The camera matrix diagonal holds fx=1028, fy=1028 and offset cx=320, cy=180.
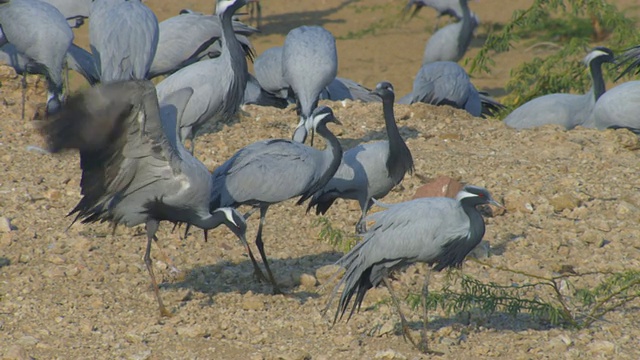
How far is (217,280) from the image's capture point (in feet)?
24.3

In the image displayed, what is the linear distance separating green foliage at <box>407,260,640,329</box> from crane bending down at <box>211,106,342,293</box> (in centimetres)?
119

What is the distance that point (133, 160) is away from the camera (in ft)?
21.4

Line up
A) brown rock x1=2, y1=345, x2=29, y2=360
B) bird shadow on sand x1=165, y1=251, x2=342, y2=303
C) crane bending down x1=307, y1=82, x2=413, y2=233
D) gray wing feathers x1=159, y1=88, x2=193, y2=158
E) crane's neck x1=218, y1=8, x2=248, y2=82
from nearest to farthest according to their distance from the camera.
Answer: brown rock x1=2, y1=345, x2=29, y2=360 → gray wing feathers x1=159, y1=88, x2=193, y2=158 → bird shadow on sand x1=165, y1=251, x2=342, y2=303 → crane bending down x1=307, y1=82, x2=413, y2=233 → crane's neck x1=218, y1=8, x2=248, y2=82

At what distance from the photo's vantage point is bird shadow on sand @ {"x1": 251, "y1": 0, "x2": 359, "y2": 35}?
60.7ft

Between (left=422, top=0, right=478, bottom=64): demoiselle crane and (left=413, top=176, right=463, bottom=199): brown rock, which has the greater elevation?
(left=413, top=176, right=463, bottom=199): brown rock

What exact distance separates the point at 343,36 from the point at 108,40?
9.61 m

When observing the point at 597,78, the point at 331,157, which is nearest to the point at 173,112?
the point at 331,157

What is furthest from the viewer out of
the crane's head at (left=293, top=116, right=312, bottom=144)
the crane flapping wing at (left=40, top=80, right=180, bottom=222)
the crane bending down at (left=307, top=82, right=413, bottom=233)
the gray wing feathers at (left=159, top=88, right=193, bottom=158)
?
the crane's head at (left=293, top=116, right=312, bottom=144)

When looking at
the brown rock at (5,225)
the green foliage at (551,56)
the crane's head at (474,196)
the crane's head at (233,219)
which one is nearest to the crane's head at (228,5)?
the crane's head at (233,219)

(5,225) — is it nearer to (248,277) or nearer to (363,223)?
(248,277)

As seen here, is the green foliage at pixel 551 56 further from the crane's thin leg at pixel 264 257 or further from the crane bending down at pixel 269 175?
the crane's thin leg at pixel 264 257

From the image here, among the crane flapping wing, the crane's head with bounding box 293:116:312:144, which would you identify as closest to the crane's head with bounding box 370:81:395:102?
the crane's head with bounding box 293:116:312:144

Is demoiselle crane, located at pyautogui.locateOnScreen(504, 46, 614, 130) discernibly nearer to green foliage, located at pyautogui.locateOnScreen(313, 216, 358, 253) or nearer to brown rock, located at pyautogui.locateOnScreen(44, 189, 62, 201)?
green foliage, located at pyautogui.locateOnScreen(313, 216, 358, 253)

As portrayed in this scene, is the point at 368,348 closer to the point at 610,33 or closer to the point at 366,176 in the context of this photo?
the point at 366,176
